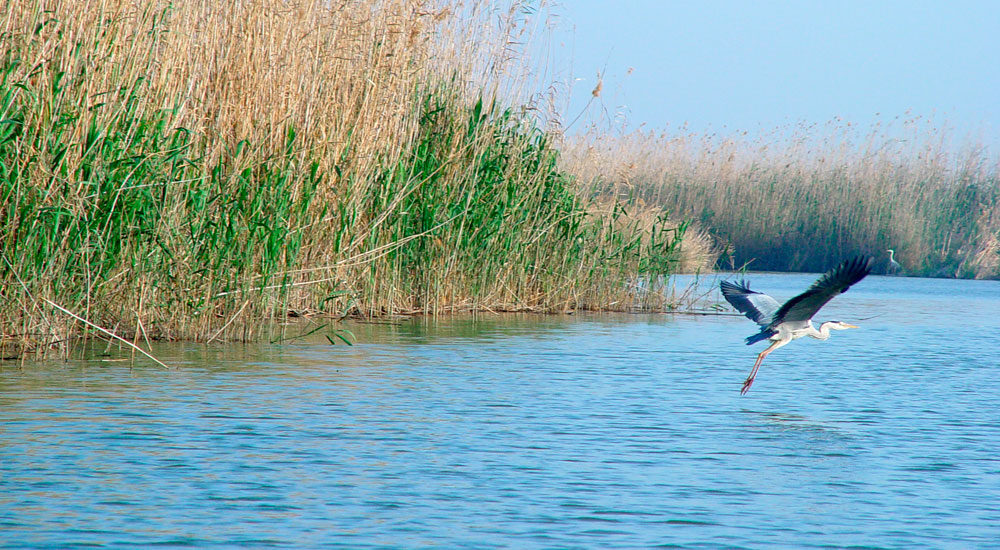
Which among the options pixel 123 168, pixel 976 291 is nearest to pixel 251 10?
pixel 123 168

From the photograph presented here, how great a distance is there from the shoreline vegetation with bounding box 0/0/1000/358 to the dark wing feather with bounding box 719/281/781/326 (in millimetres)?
2259

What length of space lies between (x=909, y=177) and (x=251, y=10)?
14.2m

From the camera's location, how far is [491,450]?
4.65 meters

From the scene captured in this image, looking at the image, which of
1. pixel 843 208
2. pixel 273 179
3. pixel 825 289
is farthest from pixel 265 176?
pixel 843 208

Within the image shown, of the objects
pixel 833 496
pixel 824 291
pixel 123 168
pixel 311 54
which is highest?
pixel 311 54

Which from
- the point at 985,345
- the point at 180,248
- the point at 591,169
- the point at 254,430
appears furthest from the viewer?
the point at 591,169

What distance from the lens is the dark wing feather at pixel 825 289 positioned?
5329mm

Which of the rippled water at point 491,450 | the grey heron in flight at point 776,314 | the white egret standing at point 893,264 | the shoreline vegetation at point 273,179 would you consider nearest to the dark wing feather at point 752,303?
the grey heron in flight at point 776,314

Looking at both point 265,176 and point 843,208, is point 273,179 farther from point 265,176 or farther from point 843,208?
point 843,208

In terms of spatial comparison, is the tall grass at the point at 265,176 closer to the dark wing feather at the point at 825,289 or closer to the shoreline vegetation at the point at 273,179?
the shoreline vegetation at the point at 273,179

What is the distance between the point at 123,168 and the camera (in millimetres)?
6215

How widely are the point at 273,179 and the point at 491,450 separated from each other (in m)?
3.24

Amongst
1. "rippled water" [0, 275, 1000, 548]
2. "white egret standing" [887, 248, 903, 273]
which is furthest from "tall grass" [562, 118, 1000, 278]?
"rippled water" [0, 275, 1000, 548]

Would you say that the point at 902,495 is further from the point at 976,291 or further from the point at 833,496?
the point at 976,291
